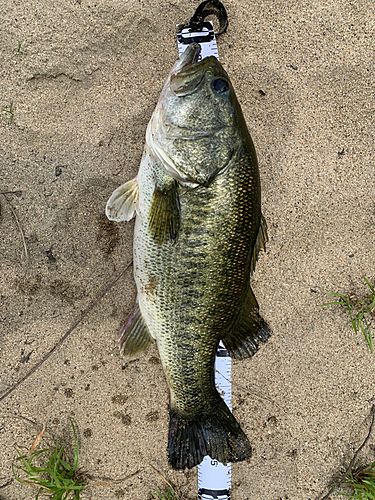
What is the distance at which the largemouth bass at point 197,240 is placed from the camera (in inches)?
71.7

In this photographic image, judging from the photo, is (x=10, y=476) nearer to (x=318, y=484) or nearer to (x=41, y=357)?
(x=41, y=357)

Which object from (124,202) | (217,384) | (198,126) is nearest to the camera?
(198,126)

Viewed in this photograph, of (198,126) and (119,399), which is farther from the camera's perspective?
(119,399)

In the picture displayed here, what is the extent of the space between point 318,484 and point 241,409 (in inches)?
32.1

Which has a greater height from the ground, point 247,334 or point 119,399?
point 247,334

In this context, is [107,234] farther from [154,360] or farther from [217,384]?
[217,384]

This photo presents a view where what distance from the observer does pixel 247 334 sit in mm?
2125

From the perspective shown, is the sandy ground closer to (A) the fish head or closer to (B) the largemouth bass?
(B) the largemouth bass

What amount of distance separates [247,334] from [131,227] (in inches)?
42.0

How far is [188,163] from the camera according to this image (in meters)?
1.82

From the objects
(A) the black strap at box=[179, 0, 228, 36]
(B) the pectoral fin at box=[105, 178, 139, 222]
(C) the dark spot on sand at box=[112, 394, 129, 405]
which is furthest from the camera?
(C) the dark spot on sand at box=[112, 394, 129, 405]

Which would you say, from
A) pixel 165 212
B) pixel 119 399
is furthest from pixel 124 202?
pixel 119 399

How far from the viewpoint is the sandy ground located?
2.38 m

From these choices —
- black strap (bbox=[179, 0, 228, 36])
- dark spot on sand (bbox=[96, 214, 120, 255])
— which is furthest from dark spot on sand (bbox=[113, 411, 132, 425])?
black strap (bbox=[179, 0, 228, 36])
